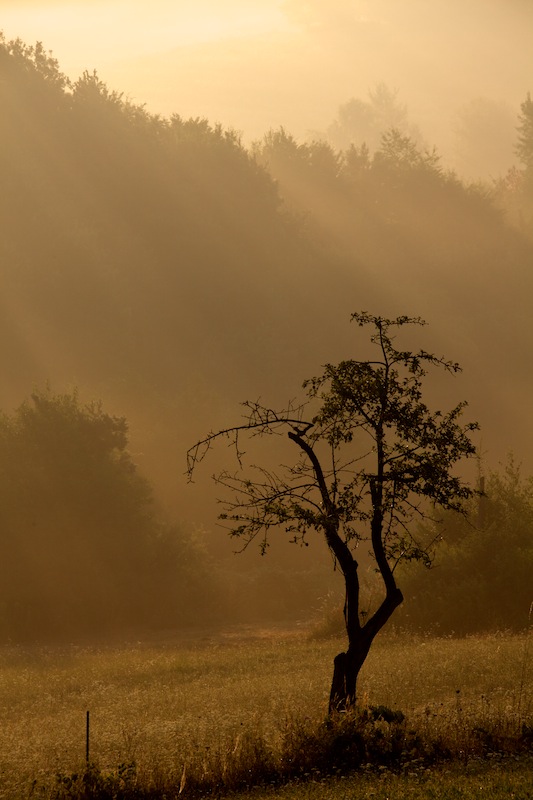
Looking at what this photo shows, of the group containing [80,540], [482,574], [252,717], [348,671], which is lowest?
[252,717]

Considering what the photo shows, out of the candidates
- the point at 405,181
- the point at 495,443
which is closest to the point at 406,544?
the point at 495,443

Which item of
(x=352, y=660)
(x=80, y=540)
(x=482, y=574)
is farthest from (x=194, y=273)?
(x=352, y=660)

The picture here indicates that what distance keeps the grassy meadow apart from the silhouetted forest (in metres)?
25.1

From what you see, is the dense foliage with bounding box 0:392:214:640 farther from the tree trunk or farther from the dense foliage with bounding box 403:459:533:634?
the tree trunk

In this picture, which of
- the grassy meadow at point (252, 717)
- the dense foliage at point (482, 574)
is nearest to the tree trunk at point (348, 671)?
the grassy meadow at point (252, 717)

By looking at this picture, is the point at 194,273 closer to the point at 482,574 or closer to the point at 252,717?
the point at 482,574

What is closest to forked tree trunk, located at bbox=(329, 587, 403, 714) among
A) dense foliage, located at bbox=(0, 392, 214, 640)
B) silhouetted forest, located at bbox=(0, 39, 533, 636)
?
dense foliage, located at bbox=(0, 392, 214, 640)

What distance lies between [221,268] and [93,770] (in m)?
59.5

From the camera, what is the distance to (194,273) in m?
69.3

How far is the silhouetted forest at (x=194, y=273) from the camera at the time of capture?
61.1 meters

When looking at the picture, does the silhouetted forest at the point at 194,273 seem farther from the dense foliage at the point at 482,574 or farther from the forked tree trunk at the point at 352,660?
the forked tree trunk at the point at 352,660

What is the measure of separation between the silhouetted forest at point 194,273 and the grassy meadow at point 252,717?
25.1 metres

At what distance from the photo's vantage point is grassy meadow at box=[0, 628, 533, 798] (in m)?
13.0

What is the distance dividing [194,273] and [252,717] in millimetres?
55489
